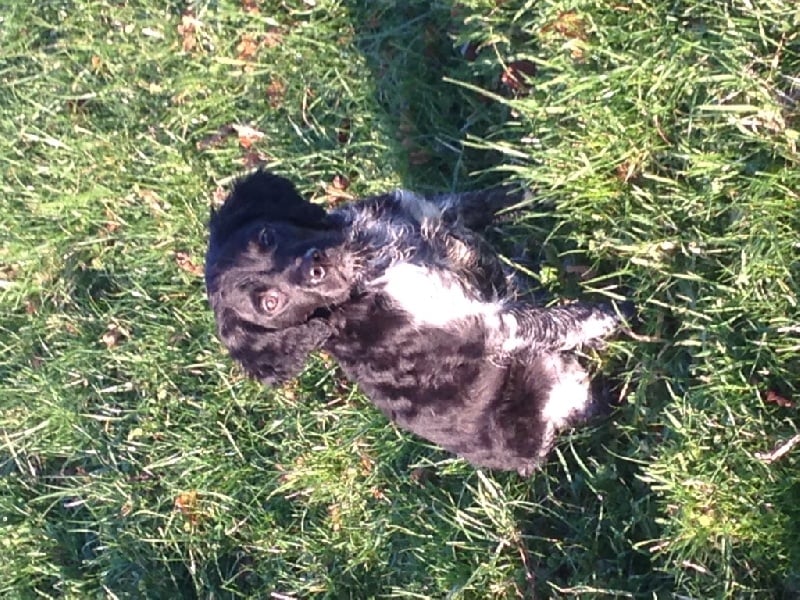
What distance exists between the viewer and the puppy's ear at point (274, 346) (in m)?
3.83

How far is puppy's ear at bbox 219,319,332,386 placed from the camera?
3.83 m

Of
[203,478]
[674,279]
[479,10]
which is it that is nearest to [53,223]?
[203,478]

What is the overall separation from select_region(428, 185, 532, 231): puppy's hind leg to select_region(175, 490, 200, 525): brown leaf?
2154mm

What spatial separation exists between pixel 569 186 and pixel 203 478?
8.47ft

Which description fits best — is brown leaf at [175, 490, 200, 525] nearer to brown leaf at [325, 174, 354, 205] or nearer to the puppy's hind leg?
brown leaf at [325, 174, 354, 205]

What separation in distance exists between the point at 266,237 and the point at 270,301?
0.92ft

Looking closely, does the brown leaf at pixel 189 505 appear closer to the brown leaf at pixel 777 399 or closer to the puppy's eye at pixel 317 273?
the puppy's eye at pixel 317 273

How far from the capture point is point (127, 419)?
553cm

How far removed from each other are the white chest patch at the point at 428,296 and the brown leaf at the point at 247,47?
1935mm

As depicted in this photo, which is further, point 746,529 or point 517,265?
→ point 517,265

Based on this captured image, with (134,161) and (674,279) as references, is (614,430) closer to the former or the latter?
(674,279)

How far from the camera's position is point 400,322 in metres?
3.82

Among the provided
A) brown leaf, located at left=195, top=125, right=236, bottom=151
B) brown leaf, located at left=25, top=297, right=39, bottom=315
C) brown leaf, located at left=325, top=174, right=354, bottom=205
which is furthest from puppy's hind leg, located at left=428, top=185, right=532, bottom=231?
brown leaf, located at left=25, top=297, right=39, bottom=315

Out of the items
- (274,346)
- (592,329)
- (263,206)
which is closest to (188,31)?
(263,206)
